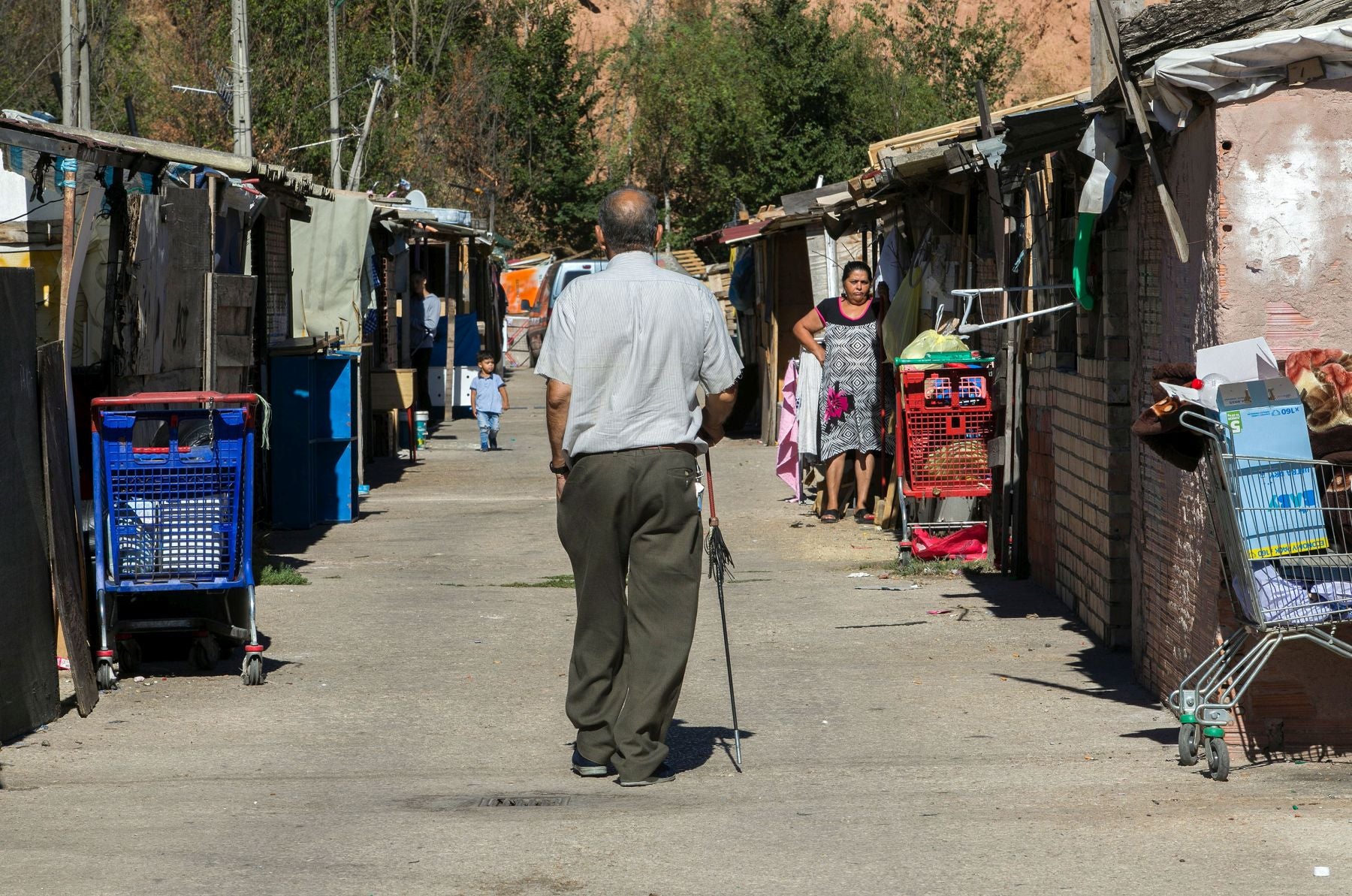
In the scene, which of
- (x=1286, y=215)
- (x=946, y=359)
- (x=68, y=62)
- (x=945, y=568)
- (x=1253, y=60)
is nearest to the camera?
(x=1253, y=60)

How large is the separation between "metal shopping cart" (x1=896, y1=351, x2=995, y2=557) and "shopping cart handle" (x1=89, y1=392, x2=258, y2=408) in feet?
15.3

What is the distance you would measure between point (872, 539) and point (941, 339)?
2344mm

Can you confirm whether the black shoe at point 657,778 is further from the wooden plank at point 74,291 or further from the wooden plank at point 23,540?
the wooden plank at point 74,291

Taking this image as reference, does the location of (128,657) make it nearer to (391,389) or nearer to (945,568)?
(945,568)

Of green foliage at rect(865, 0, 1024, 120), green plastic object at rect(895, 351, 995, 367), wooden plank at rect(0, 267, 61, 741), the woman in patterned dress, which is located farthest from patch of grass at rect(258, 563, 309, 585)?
green foliage at rect(865, 0, 1024, 120)

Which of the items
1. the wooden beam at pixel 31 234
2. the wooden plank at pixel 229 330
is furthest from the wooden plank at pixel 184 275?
the wooden beam at pixel 31 234

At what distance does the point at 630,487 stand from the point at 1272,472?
2.17 m

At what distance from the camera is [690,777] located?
19.3 feet

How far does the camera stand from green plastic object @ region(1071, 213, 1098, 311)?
7055 mm

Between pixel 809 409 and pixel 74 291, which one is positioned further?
pixel 809 409

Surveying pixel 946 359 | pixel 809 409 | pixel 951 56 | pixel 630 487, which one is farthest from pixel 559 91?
pixel 630 487

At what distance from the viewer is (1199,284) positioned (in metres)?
5.98

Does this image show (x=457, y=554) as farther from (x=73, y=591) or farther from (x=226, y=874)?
(x=226, y=874)

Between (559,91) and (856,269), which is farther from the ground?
(559,91)
